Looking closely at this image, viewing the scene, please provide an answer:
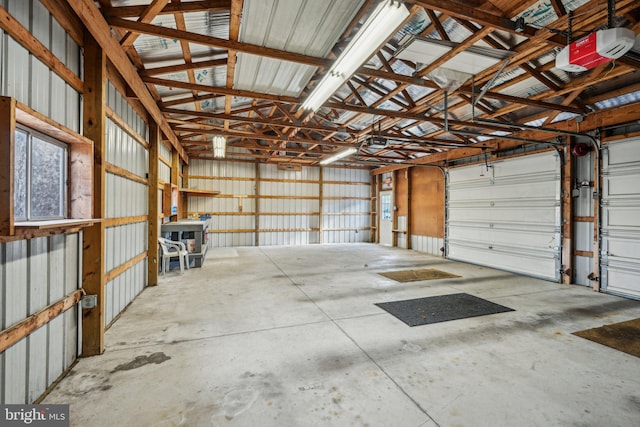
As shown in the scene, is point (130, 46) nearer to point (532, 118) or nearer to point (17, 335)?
point (17, 335)

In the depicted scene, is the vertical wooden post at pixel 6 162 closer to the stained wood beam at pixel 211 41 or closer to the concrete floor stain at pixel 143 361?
the concrete floor stain at pixel 143 361

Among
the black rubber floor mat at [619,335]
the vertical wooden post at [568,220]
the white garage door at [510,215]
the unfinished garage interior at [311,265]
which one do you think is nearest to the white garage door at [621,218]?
the unfinished garage interior at [311,265]

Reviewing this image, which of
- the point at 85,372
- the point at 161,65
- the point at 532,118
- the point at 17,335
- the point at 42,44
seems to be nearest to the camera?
the point at 17,335

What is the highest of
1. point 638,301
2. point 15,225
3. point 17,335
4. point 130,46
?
point 130,46

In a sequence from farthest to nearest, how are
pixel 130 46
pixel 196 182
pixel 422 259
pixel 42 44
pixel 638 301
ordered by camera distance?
1. pixel 196 182
2. pixel 422 259
3. pixel 638 301
4. pixel 130 46
5. pixel 42 44

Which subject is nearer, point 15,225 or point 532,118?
point 15,225

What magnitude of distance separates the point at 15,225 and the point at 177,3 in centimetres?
248

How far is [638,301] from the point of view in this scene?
15.4ft

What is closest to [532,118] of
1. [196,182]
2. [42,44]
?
[42,44]

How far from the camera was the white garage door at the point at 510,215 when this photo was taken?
6074 mm

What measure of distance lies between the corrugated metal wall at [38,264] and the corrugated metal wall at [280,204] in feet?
26.5

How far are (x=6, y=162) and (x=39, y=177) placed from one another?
75 cm

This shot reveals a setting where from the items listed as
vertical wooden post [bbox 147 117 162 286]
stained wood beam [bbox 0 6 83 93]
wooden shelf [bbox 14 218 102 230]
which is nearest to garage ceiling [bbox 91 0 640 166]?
vertical wooden post [bbox 147 117 162 286]

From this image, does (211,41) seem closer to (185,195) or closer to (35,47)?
(35,47)
